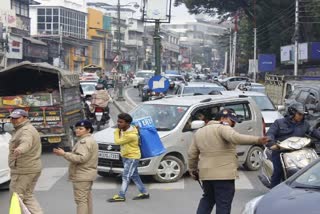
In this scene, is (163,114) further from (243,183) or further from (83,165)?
(83,165)

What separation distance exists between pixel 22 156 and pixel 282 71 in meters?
58.3

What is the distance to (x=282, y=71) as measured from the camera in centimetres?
6356

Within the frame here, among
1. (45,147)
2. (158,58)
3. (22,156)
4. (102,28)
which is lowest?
(45,147)

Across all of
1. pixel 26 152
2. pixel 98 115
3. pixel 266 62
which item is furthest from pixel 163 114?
pixel 266 62

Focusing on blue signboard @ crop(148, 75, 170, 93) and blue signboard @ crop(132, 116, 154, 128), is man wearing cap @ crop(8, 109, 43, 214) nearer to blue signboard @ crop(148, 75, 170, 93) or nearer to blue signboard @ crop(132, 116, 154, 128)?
blue signboard @ crop(132, 116, 154, 128)

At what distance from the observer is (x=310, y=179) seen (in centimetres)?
580

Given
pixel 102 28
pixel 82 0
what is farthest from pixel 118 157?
pixel 102 28

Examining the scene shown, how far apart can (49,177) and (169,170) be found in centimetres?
249

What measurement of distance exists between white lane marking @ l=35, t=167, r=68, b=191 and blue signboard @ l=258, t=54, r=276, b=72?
51308mm

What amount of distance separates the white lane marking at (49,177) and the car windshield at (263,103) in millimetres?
6391

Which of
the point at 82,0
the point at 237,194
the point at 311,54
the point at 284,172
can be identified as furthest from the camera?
the point at 82,0

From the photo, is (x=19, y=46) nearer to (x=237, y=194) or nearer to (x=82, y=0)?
(x=82, y=0)

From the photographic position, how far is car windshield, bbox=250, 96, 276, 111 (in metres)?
16.9

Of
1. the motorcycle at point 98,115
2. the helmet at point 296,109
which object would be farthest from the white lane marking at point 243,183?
the motorcycle at point 98,115
